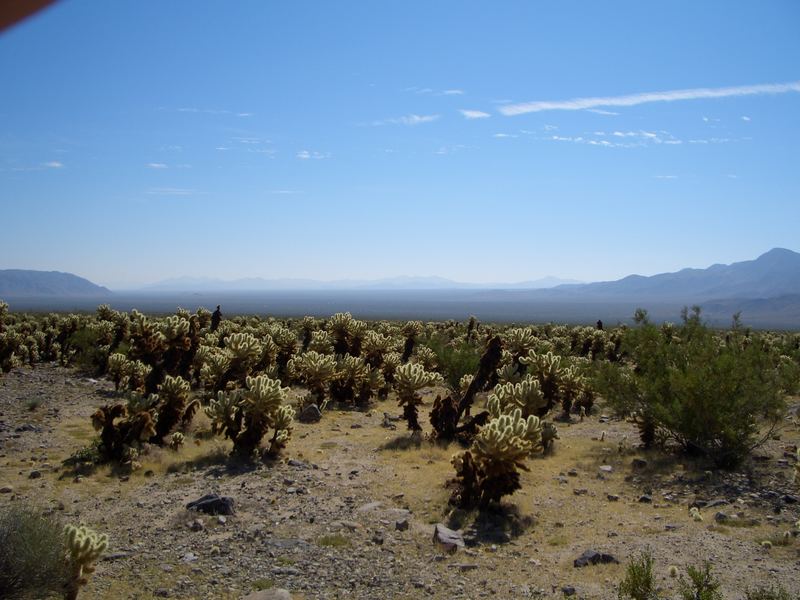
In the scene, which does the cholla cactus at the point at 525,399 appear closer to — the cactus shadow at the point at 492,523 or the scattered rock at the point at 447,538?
the cactus shadow at the point at 492,523

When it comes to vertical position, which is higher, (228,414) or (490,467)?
(228,414)

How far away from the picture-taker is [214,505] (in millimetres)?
8781

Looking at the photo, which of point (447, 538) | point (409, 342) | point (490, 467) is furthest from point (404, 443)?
point (409, 342)

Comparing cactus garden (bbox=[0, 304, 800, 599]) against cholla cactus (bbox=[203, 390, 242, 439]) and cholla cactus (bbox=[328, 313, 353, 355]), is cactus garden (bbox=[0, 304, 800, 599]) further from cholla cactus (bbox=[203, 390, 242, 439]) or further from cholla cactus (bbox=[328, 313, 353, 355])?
cholla cactus (bbox=[328, 313, 353, 355])

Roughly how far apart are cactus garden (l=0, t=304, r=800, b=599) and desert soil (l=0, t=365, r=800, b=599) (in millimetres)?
41

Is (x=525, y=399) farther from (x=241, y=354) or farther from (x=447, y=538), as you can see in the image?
(x=241, y=354)

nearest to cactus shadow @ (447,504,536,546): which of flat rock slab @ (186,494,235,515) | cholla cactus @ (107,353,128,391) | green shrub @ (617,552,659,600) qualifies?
green shrub @ (617,552,659,600)

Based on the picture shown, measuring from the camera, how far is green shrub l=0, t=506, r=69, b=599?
580cm

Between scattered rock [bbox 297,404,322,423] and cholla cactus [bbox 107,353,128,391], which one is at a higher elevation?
cholla cactus [bbox 107,353,128,391]

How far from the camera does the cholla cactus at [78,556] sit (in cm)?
604

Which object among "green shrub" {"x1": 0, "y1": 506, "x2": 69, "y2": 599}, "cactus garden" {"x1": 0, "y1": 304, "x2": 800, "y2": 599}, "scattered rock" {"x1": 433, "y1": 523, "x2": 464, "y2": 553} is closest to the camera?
"green shrub" {"x1": 0, "y1": 506, "x2": 69, "y2": 599}

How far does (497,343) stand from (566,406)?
15.2 feet

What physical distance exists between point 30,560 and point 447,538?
4.92 meters

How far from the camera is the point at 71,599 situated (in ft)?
19.7
